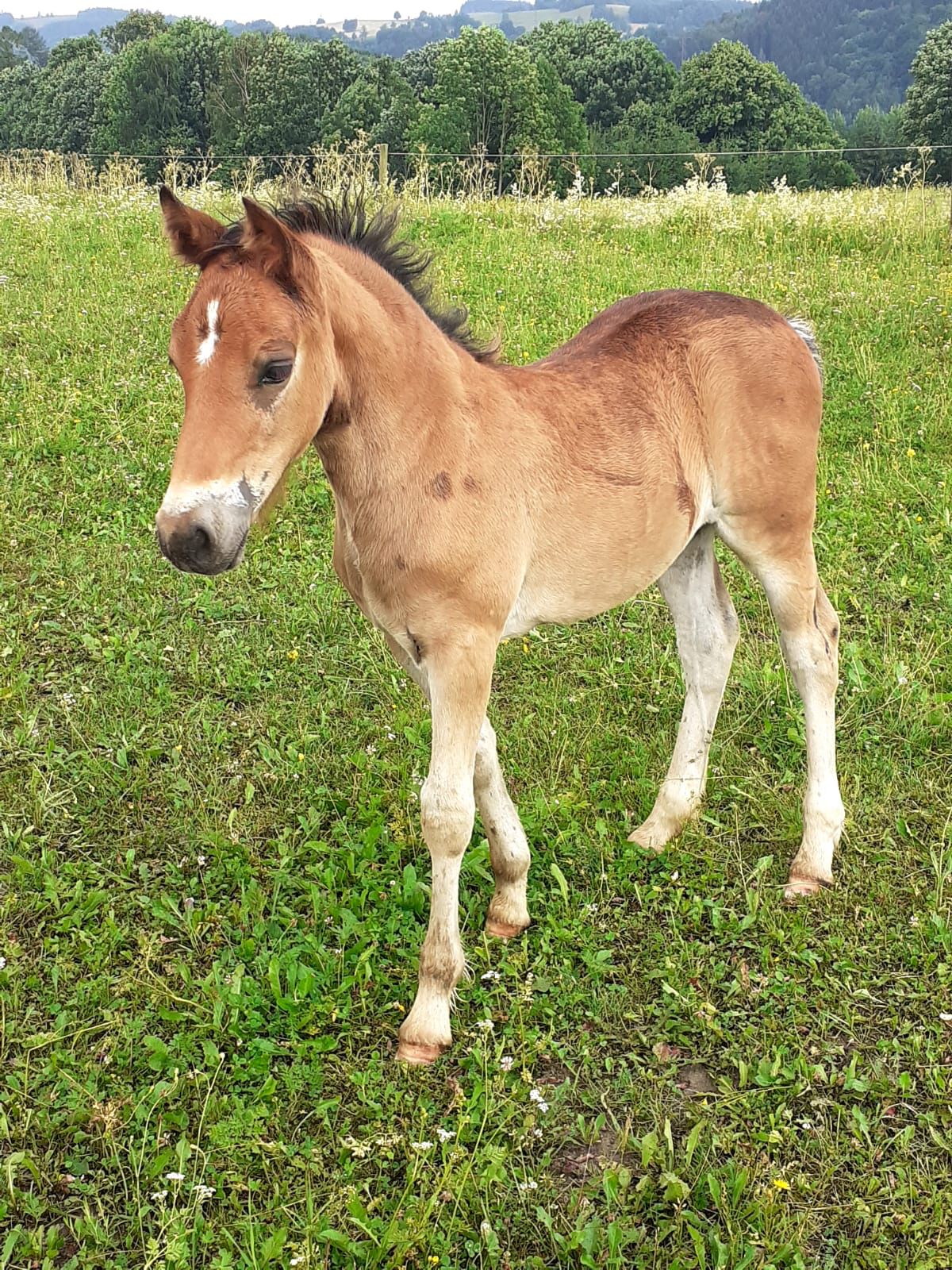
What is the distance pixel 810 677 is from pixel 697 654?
1.46 feet

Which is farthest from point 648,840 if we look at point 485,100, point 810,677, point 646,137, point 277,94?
point 646,137

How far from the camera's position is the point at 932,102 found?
40594 millimetres

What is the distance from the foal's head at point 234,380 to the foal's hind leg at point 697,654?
206 cm

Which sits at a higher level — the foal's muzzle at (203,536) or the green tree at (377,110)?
the green tree at (377,110)

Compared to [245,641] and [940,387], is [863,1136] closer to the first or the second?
[245,641]

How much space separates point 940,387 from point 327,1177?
6.88 metres

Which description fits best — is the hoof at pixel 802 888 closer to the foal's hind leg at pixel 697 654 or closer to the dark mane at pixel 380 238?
the foal's hind leg at pixel 697 654

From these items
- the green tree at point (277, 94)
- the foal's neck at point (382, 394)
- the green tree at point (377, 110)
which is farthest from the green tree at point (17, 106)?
the foal's neck at point (382, 394)

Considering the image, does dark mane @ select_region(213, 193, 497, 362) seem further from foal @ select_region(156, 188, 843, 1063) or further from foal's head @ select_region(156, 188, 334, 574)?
foal's head @ select_region(156, 188, 334, 574)

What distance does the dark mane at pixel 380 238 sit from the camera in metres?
2.79

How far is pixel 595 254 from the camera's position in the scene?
1048 centimetres

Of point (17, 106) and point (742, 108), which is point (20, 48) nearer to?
point (17, 106)

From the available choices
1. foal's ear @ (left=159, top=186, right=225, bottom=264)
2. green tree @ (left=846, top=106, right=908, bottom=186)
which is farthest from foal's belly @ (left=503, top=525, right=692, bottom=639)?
green tree @ (left=846, top=106, right=908, bottom=186)

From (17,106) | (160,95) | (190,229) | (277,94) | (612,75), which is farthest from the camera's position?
(17,106)
